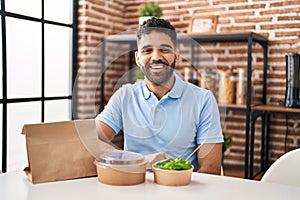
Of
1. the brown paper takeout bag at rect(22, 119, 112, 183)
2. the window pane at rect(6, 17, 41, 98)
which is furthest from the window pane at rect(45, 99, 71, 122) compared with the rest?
the brown paper takeout bag at rect(22, 119, 112, 183)

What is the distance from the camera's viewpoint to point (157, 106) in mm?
1088

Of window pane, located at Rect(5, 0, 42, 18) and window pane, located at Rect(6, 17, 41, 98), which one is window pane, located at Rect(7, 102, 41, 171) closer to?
window pane, located at Rect(6, 17, 41, 98)

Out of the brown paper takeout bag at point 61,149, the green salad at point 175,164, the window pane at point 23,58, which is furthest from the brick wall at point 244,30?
the green salad at point 175,164

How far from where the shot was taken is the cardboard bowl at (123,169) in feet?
3.59

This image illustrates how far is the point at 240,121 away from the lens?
126 inches

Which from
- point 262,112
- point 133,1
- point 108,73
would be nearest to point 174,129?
point 108,73

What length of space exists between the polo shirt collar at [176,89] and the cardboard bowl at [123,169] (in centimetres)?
17

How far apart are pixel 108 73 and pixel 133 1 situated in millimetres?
2645

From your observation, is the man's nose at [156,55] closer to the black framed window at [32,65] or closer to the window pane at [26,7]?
the black framed window at [32,65]

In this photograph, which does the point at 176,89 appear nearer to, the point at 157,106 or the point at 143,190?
the point at 157,106

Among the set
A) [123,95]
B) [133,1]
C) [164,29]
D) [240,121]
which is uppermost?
[133,1]

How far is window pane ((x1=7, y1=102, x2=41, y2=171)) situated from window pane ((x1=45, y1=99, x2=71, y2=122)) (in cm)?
18

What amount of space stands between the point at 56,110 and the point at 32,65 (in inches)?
16.7

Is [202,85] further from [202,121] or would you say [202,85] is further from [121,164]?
[121,164]
